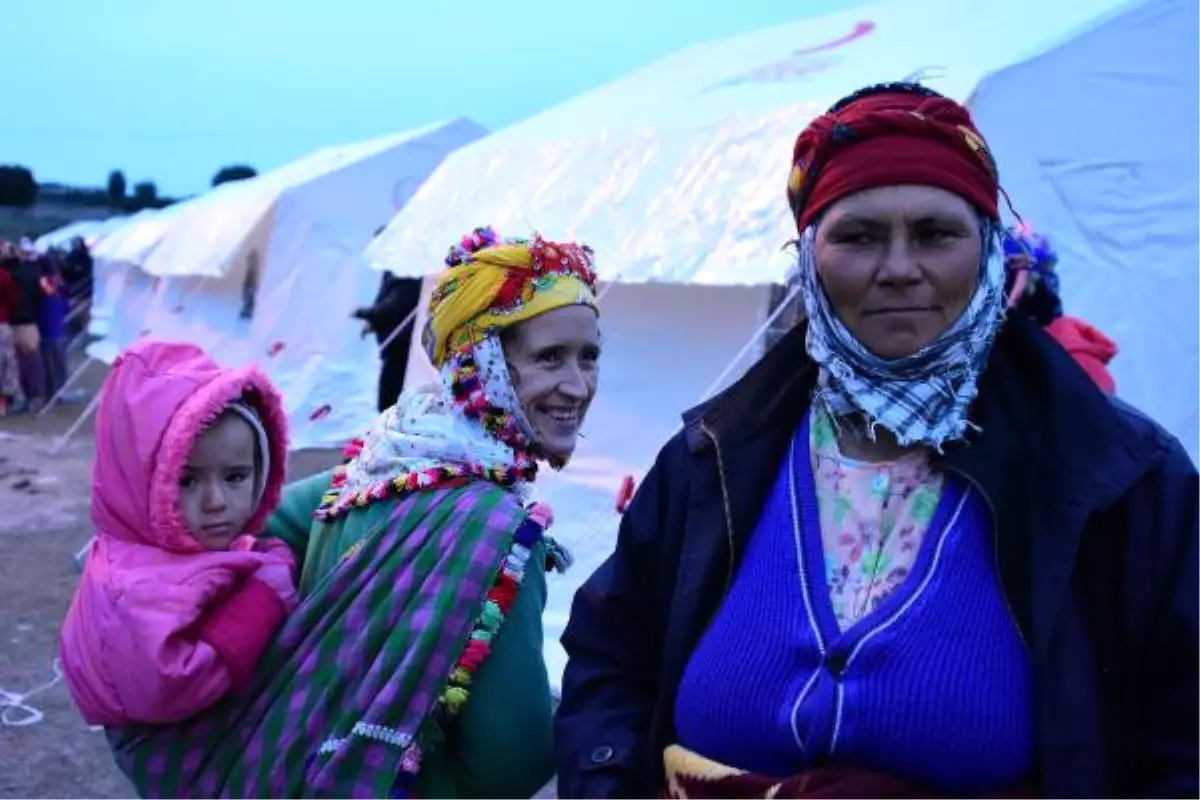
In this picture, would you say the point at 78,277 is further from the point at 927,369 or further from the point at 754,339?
the point at 927,369

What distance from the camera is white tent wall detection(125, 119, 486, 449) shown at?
10.6 metres

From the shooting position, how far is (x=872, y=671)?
1301 millimetres

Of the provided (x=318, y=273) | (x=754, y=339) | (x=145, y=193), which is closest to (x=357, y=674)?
(x=754, y=339)

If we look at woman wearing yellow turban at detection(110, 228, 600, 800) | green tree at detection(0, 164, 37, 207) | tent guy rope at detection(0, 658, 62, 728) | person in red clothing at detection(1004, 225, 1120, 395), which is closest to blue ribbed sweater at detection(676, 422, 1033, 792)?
woman wearing yellow turban at detection(110, 228, 600, 800)

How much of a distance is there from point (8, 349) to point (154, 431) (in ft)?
41.3

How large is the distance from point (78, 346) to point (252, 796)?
79.4 feet

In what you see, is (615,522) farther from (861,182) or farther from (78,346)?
(78,346)

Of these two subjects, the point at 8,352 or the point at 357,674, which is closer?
the point at 357,674

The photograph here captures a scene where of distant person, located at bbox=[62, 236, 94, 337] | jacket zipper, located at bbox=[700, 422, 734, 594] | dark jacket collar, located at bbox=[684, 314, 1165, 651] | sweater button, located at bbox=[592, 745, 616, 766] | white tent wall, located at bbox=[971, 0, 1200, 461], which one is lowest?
distant person, located at bbox=[62, 236, 94, 337]

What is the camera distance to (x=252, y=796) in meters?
1.77

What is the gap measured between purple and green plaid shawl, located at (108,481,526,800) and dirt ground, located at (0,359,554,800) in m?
2.38

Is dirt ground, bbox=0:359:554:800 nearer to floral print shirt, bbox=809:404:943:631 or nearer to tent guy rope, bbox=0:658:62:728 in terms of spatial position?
tent guy rope, bbox=0:658:62:728

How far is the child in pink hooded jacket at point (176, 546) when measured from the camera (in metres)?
1.75

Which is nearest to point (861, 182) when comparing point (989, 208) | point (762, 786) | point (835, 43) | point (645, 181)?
point (989, 208)
